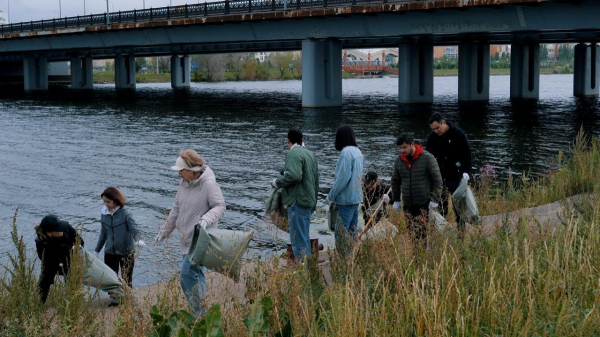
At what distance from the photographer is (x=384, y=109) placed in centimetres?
4597

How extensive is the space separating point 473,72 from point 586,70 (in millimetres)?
14621

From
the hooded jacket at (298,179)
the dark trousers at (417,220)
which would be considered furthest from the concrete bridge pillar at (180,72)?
the dark trousers at (417,220)

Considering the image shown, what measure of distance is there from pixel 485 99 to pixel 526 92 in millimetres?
5432

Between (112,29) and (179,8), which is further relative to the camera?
(112,29)

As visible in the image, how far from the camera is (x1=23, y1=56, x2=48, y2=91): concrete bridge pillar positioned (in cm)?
8356

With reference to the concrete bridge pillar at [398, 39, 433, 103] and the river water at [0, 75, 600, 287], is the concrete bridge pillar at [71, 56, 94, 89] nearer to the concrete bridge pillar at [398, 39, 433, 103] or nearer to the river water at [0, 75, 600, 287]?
the river water at [0, 75, 600, 287]

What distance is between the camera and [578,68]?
65.0m

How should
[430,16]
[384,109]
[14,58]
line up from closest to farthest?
[430,16] < [384,109] < [14,58]

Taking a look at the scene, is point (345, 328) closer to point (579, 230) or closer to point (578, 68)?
point (579, 230)

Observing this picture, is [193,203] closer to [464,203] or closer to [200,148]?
[464,203]

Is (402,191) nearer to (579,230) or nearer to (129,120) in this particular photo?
(579,230)

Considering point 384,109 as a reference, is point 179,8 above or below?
above

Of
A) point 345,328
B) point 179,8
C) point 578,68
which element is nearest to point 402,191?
point 345,328

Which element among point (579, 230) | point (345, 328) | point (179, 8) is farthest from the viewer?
point (179, 8)
